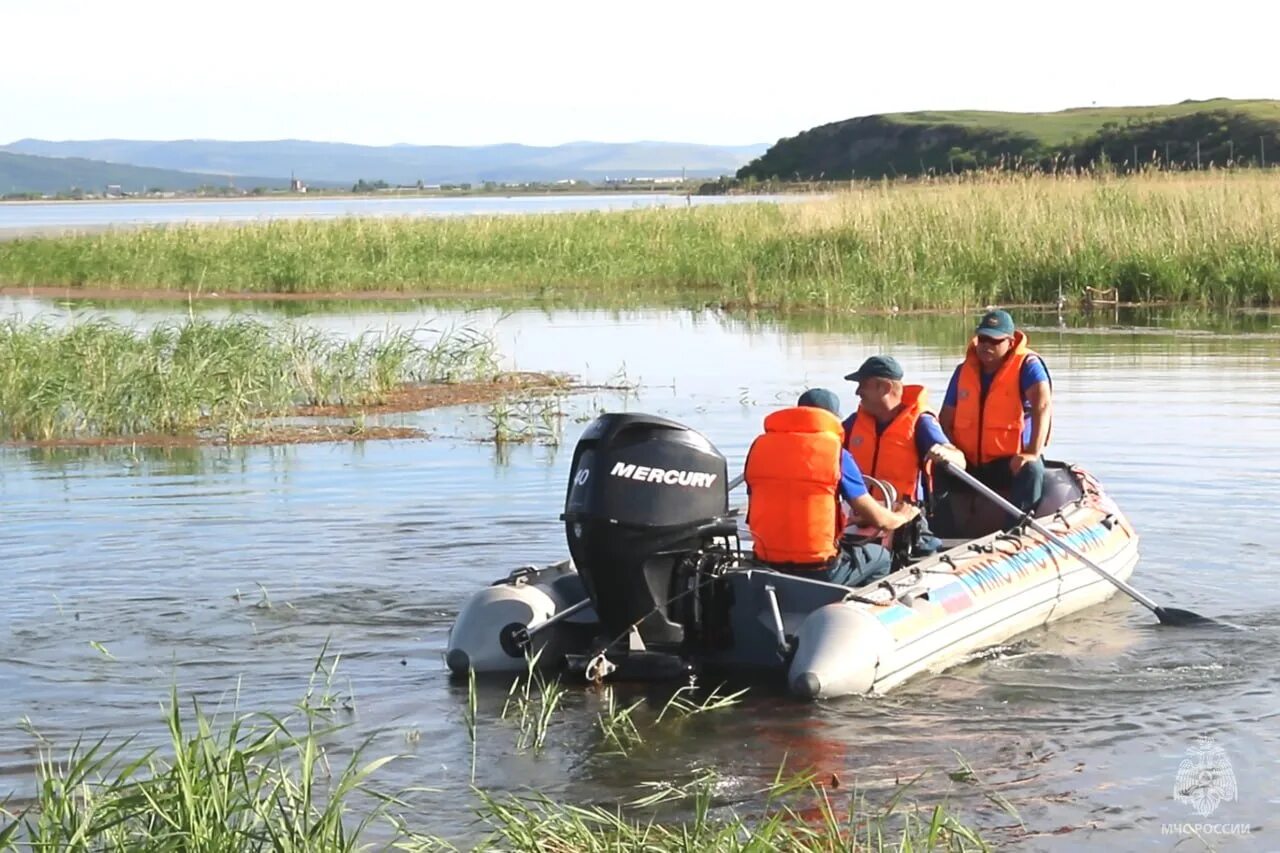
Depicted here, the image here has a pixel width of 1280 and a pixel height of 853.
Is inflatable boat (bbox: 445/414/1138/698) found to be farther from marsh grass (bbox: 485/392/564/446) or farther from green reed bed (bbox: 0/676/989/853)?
marsh grass (bbox: 485/392/564/446)

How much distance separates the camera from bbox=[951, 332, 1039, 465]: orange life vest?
1100 cm

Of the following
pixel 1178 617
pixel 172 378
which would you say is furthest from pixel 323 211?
pixel 1178 617

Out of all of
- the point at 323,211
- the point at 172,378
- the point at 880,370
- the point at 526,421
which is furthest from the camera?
the point at 323,211

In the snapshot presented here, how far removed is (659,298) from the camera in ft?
98.1

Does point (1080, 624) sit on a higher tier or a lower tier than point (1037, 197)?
lower

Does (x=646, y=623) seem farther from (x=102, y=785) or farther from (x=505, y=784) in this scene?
(x=102, y=785)

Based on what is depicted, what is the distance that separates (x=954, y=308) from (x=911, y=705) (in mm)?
17703

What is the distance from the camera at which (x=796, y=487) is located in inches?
343

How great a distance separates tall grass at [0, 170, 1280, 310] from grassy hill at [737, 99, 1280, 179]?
35.6 metres

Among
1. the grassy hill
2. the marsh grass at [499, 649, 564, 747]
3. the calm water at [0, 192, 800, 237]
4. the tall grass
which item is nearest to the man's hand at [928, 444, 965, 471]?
the marsh grass at [499, 649, 564, 747]

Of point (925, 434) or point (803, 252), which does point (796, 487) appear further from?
point (803, 252)

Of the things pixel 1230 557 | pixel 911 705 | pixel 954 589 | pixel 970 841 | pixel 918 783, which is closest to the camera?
pixel 970 841

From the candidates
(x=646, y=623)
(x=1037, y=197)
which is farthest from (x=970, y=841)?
(x=1037, y=197)

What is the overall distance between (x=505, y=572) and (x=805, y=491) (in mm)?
2841
